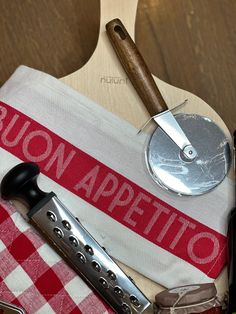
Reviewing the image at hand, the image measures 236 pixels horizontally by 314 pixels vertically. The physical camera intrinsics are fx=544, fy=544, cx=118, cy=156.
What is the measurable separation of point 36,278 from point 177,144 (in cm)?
26

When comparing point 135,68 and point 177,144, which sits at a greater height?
point 135,68

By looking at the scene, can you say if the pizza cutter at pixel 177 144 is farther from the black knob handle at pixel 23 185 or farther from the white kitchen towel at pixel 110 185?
the black knob handle at pixel 23 185

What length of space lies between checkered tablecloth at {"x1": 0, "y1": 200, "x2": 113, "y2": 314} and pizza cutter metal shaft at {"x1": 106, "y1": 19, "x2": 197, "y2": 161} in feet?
0.74

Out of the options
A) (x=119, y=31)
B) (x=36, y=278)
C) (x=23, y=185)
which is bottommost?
(x=36, y=278)

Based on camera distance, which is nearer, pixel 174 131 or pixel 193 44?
pixel 174 131

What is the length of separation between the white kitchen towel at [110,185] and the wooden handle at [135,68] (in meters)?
0.05

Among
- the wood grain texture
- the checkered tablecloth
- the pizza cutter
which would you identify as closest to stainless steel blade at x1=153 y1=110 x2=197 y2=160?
the pizza cutter

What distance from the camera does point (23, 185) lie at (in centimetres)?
70

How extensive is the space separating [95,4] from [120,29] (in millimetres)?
117

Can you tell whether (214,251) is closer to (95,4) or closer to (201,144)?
(201,144)

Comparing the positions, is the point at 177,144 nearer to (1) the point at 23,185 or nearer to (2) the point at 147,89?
(2) the point at 147,89

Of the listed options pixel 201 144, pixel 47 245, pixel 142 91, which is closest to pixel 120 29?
pixel 142 91

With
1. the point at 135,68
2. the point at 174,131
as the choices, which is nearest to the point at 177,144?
the point at 174,131

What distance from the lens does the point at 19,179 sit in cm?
70
